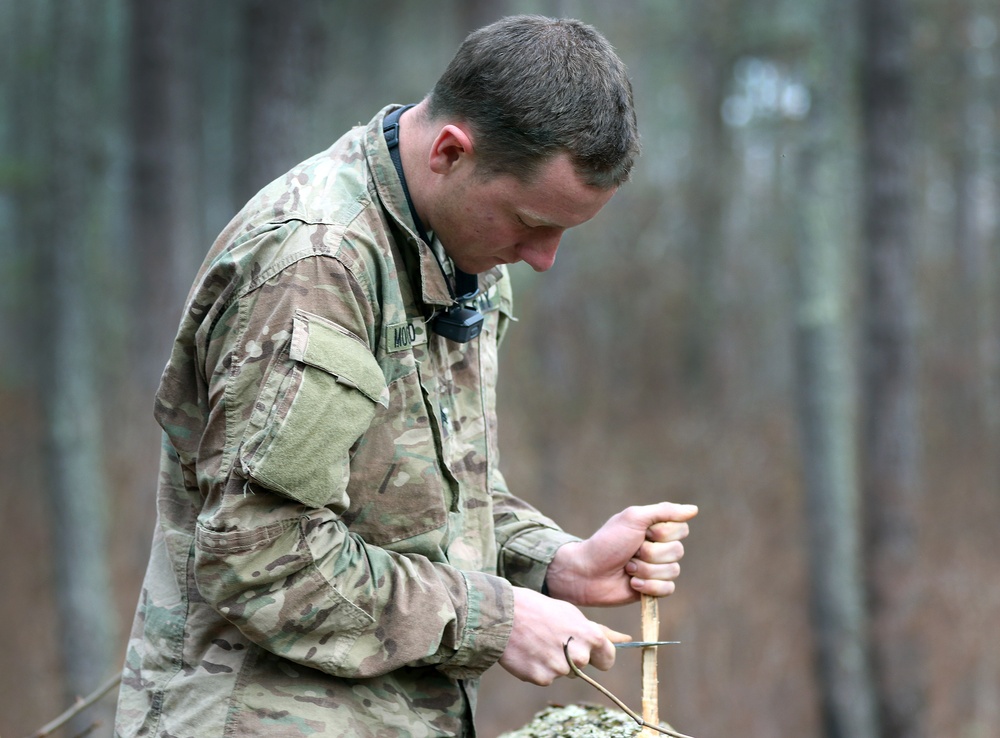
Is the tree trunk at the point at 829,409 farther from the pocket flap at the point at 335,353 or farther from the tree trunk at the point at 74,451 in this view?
the pocket flap at the point at 335,353

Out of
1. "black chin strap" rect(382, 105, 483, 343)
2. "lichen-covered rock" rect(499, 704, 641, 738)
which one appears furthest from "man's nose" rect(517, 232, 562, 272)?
"lichen-covered rock" rect(499, 704, 641, 738)

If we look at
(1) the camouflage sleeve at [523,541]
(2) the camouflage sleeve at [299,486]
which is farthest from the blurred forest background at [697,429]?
(2) the camouflage sleeve at [299,486]

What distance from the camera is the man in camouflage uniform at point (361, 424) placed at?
198cm

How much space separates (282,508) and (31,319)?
1576cm

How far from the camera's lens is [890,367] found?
965 cm

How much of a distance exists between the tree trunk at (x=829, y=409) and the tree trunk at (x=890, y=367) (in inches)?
8.2

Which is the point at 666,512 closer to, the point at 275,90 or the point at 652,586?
the point at 652,586

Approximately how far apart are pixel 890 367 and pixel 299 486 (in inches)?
337

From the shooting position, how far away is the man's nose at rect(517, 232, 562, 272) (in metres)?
2.36

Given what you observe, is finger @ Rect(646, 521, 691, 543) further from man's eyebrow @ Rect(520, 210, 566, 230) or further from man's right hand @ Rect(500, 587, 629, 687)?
man's eyebrow @ Rect(520, 210, 566, 230)

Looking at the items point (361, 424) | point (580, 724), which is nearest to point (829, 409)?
point (580, 724)

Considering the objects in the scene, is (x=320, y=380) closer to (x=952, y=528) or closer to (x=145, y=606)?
(x=145, y=606)

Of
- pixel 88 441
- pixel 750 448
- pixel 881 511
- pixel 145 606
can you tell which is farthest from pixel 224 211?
pixel 145 606

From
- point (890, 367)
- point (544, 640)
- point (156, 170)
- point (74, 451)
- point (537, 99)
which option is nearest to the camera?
point (537, 99)
